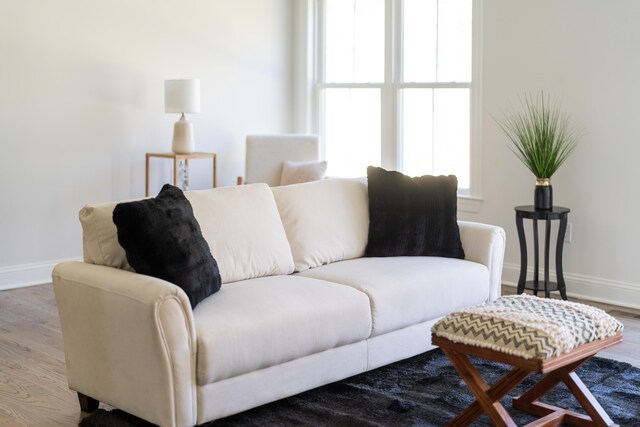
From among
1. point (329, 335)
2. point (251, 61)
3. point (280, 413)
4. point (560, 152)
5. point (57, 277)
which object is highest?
point (251, 61)

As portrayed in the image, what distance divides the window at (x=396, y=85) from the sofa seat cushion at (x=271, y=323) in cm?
269

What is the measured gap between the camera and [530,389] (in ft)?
11.2

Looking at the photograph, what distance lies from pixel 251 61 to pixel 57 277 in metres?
4.00

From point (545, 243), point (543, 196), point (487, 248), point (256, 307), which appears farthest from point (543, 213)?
point (256, 307)

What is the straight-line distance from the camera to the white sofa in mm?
3053

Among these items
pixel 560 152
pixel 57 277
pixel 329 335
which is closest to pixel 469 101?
pixel 560 152

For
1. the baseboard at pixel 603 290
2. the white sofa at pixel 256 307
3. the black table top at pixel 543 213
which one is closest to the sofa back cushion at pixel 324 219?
the white sofa at pixel 256 307

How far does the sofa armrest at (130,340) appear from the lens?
299 centimetres

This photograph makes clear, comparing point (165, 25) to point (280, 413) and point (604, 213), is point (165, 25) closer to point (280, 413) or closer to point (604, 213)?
point (604, 213)

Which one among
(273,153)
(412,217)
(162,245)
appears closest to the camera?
(162,245)

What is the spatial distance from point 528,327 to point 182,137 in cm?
383

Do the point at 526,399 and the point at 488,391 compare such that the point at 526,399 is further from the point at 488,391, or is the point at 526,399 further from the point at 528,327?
the point at 528,327

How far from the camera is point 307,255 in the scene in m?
4.18

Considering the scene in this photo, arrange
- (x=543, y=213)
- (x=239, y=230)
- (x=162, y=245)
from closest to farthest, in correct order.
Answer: (x=162, y=245), (x=239, y=230), (x=543, y=213)
